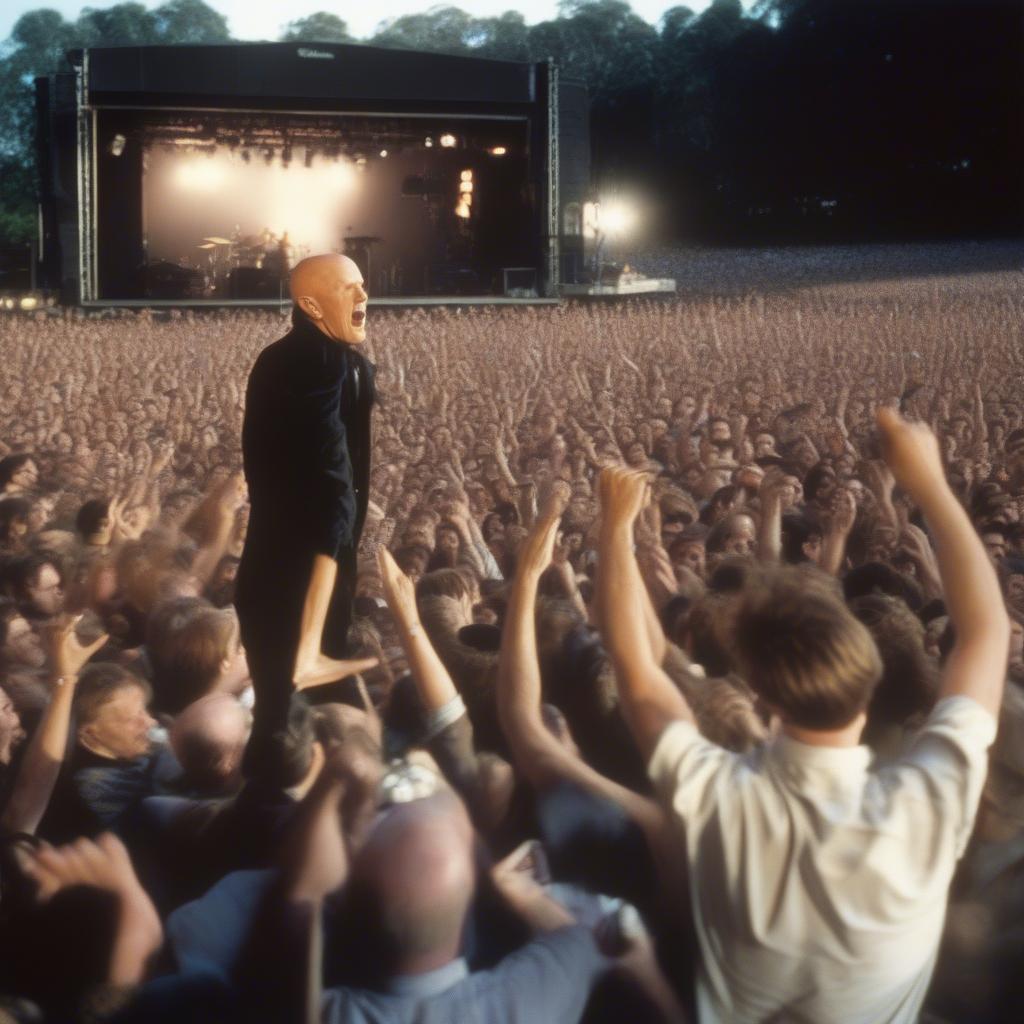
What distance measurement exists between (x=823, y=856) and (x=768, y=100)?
27.6m

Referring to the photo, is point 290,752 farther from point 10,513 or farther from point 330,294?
point 10,513

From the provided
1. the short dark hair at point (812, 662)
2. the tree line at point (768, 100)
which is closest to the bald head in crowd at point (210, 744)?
the short dark hair at point (812, 662)

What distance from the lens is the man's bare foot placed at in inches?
132

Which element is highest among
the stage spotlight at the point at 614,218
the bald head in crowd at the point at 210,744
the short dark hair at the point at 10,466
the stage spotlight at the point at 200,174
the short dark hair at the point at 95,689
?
the stage spotlight at the point at 200,174

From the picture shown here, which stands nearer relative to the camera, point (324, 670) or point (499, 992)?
point (499, 992)

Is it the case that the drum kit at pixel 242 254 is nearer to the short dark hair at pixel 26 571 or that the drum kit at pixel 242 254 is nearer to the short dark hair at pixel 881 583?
the short dark hair at pixel 26 571

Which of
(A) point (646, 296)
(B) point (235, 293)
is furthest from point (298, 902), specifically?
(A) point (646, 296)

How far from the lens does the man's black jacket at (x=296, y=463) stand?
11.0 ft

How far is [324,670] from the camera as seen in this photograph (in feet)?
11.2

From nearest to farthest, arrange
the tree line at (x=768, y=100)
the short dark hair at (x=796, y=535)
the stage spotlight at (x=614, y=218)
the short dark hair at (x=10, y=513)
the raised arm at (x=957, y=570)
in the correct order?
1. the raised arm at (x=957, y=570)
2. the short dark hair at (x=796, y=535)
3. the short dark hair at (x=10, y=513)
4. the tree line at (x=768, y=100)
5. the stage spotlight at (x=614, y=218)

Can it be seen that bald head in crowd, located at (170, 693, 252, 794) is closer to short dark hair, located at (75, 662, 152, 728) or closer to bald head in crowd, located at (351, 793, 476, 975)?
short dark hair, located at (75, 662, 152, 728)

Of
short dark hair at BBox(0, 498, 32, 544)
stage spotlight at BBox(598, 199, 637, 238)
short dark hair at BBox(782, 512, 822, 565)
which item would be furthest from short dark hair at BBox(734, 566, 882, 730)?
stage spotlight at BBox(598, 199, 637, 238)

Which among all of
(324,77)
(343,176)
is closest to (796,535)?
(324,77)

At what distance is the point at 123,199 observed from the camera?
23078 mm
